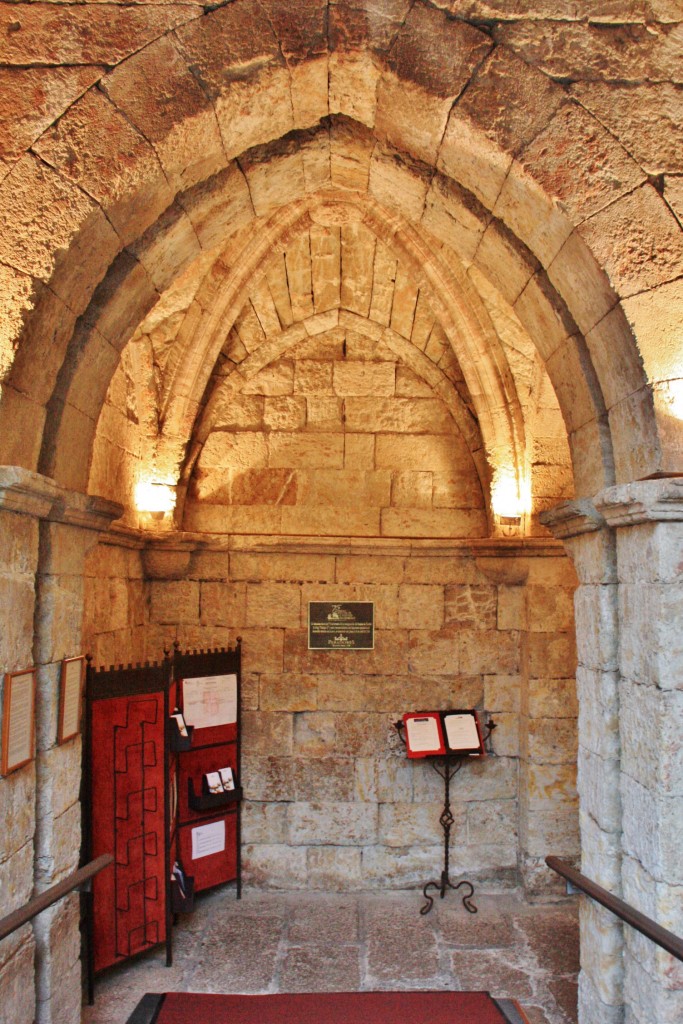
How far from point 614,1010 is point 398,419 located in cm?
382

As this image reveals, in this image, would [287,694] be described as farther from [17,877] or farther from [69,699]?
[17,877]

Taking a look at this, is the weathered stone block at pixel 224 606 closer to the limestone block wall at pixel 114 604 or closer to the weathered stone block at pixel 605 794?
the limestone block wall at pixel 114 604

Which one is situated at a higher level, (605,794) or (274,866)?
(605,794)

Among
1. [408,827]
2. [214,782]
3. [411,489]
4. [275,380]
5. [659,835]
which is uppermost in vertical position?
[275,380]

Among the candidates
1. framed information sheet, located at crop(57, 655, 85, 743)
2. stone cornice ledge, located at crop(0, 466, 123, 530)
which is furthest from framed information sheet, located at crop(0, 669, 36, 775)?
stone cornice ledge, located at crop(0, 466, 123, 530)

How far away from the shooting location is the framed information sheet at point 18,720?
268cm

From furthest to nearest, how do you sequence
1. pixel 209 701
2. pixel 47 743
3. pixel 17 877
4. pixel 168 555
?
pixel 168 555, pixel 209 701, pixel 47 743, pixel 17 877

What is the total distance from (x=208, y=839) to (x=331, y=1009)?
1.55m

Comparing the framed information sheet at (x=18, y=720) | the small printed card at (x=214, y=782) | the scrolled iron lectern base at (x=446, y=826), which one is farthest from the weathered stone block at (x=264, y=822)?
the framed information sheet at (x=18, y=720)

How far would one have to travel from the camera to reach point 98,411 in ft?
11.4

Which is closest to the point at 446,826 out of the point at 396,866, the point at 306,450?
the point at 396,866

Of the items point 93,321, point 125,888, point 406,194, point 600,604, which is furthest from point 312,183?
point 125,888

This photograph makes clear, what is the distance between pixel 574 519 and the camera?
323cm

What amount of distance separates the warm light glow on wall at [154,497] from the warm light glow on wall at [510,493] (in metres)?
2.23
